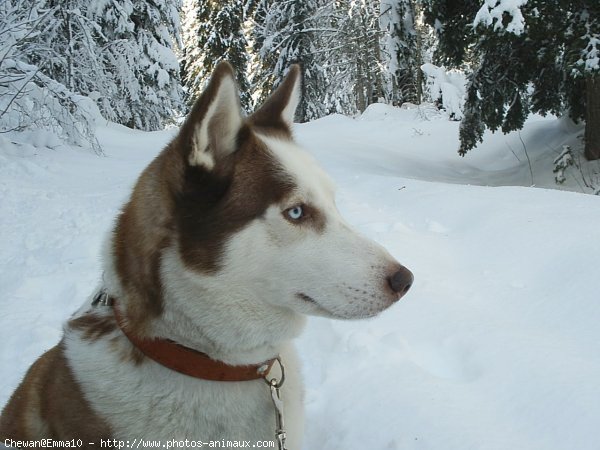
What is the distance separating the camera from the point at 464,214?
5508 millimetres

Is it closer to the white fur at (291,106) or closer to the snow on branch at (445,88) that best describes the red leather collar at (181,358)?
the white fur at (291,106)

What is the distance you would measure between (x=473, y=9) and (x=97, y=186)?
6.99 m

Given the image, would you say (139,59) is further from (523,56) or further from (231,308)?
(231,308)

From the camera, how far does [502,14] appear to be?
6465 millimetres

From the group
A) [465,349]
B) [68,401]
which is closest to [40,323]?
[68,401]

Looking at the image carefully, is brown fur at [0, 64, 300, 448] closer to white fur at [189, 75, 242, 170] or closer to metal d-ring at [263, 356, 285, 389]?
white fur at [189, 75, 242, 170]

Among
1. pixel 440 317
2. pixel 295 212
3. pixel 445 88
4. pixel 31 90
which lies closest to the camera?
pixel 295 212

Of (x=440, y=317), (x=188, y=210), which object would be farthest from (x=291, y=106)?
(x=440, y=317)

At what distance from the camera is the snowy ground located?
2.50m

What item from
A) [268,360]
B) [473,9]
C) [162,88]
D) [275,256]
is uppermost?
[473,9]

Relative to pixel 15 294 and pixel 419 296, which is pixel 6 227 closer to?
pixel 15 294

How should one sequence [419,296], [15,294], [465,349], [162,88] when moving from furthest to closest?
[162,88]
[15,294]
[419,296]
[465,349]

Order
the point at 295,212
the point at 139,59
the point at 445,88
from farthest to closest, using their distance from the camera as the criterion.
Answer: the point at 139,59
the point at 445,88
the point at 295,212

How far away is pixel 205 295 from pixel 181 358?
0.75ft
